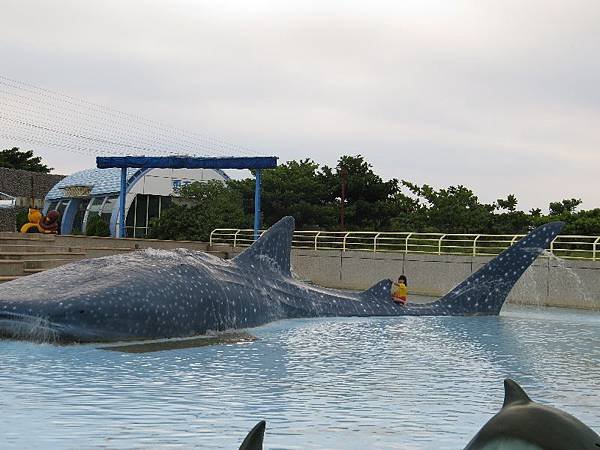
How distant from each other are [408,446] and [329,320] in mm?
9189

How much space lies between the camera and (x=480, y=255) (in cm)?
2583

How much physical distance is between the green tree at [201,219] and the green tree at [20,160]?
1444 inches

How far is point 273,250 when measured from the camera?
47.9ft

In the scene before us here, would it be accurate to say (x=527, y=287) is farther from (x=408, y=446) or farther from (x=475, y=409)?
(x=408, y=446)

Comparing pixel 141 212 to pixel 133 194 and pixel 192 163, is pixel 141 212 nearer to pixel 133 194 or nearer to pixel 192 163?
pixel 133 194

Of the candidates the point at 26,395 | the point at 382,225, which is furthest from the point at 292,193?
the point at 26,395

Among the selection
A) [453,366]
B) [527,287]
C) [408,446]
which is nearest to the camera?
[408,446]

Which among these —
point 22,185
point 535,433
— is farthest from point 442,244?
point 22,185

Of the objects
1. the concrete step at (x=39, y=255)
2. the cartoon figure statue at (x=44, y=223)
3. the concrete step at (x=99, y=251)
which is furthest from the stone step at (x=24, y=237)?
the cartoon figure statue at (x=44, y=223)

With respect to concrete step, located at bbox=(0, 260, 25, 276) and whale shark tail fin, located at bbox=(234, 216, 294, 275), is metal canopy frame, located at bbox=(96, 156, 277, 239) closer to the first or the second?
concrete step, located at bbox=(0, 260, 25, 276)

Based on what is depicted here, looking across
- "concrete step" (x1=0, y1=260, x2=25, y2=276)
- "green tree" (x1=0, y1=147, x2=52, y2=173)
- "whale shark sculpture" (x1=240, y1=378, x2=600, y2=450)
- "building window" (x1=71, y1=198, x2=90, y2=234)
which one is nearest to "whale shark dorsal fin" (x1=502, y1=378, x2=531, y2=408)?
"whale shark sculpture" (x1=240, y1=378, x2=600, y2=450)

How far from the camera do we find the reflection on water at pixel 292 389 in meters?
5.72

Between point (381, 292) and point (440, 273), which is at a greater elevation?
point (381, 292)

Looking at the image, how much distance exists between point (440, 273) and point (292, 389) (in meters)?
19.1
